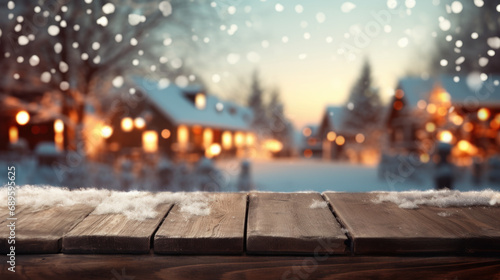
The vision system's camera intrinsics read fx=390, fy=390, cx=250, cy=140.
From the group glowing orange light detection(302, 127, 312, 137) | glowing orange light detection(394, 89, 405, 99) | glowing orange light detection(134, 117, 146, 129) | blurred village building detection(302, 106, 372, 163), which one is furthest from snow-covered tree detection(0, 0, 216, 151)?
glowing orange light detection(302, 127, 312, 137)

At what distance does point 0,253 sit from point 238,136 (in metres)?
32.4

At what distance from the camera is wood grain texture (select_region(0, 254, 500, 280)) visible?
1.33 meters

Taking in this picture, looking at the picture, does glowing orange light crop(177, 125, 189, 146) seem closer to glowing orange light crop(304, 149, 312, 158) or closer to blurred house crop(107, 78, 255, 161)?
blurred house crop(107, 78, 255, 161)

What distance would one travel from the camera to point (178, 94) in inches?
1071

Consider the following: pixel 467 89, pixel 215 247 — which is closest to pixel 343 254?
pixel 215 247

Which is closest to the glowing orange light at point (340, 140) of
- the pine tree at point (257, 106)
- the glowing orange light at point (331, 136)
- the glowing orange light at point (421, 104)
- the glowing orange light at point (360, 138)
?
the glowing orange light at point (331, 136)

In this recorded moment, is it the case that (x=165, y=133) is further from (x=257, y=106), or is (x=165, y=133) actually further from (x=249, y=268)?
(x=257, y=106)

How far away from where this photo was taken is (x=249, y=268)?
1.34 meters

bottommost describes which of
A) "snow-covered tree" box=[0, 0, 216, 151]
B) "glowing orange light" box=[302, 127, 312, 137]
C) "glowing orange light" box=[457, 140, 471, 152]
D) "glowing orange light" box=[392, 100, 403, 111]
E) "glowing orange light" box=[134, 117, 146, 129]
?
"glowing orange light" box=[302, 127, 312, 137]

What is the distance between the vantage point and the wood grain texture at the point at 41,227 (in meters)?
1.37

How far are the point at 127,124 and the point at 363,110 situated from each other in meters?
26.5

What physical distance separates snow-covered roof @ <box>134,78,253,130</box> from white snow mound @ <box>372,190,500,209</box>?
2249 cm

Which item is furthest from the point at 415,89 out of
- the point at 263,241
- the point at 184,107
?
the point at 263,241

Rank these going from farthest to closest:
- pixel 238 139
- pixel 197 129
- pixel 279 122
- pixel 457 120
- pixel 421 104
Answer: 1. pixel 279 122
2. pixel 238 139
3. pixel 197 129
4. pixel 421 104
5. pixel 457 120
